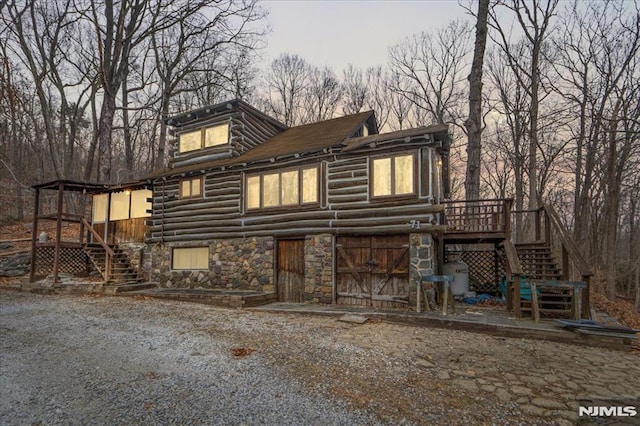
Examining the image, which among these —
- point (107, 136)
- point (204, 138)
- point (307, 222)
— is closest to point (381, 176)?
point (307, 222)

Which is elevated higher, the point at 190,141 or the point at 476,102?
the point at 476,102

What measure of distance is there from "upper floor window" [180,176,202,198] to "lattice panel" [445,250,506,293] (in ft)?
31.2

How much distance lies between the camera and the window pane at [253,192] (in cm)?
1192

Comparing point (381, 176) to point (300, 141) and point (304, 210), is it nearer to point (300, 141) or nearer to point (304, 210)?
point (304, 210)

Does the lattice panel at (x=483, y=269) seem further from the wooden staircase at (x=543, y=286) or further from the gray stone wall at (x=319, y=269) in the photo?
the gray stone wall at (x=319, y=269)

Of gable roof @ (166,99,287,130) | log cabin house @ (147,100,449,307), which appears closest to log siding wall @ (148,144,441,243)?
log cabin house @ (147,100,449,307)

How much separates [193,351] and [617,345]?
746 cm

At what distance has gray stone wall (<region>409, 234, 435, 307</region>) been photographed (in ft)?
30.1

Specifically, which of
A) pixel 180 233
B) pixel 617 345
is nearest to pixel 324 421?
pixel 617 345

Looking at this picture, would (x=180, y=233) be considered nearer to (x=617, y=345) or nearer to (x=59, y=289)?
(x=59, y=289)

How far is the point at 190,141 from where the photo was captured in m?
14.5

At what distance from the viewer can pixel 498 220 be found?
35.9 feet

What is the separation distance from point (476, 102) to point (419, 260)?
294 inches

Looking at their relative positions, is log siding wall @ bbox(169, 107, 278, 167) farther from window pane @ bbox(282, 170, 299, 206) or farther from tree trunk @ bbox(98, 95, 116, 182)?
tree trunk @ bbox(98, 95, 116, 182)
